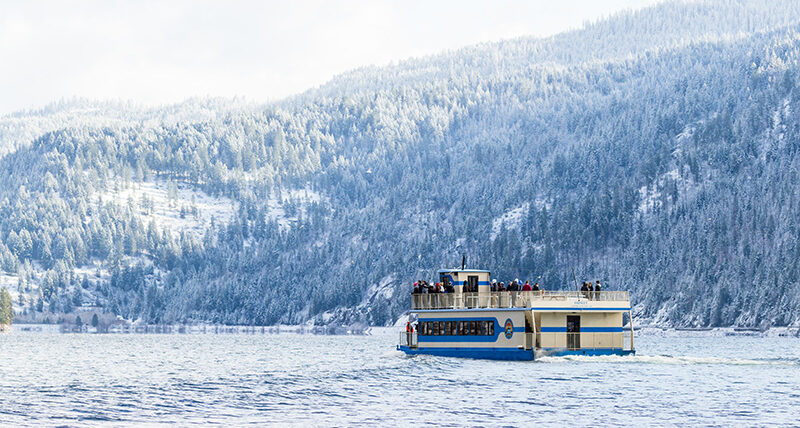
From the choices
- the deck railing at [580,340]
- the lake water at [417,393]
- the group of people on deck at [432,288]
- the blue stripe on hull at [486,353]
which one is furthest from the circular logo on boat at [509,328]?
the group of people on deck at [432,288]

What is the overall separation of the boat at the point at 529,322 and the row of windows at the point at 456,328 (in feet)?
0.22

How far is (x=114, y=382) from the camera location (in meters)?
76.5

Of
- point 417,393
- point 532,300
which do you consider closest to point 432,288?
point 532,300

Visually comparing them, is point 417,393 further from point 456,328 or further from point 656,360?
point 656,360

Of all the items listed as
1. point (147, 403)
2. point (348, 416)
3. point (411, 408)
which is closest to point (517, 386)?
point (411, 408)

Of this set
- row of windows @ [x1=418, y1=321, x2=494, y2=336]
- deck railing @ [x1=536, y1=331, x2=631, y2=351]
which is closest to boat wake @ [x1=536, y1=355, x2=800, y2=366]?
deck railing @ [x1=536, y1=331, x2=631, y2=351]

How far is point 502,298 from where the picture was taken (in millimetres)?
83812

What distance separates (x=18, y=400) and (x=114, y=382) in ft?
41.9

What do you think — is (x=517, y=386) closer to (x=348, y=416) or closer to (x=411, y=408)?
(x=411, y=408)

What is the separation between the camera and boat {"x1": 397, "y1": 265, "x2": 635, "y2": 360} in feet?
270

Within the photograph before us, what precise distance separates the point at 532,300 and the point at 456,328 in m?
7.20

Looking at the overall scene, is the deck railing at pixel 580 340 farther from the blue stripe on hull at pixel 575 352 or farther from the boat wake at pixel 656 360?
the boat wake at pixel 656 360

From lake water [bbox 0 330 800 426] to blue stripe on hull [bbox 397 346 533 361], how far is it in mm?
684

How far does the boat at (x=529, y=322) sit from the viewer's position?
3238 inches
